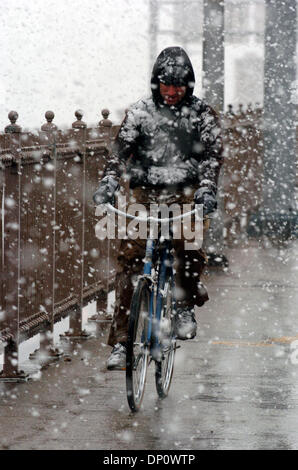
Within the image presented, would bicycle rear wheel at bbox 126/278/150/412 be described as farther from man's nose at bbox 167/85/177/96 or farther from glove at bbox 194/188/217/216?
man's nose at bbox 167/85/177/96

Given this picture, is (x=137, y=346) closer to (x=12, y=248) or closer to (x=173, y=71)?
(x=12, y=248)

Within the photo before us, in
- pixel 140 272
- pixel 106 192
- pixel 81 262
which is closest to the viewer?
pixel 106 192

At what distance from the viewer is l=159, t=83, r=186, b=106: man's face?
23.2 feet

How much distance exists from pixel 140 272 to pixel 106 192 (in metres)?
0.89

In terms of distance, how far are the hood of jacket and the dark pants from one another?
2.30ft

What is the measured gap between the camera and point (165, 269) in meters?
6.89

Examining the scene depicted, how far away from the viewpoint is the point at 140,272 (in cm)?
730

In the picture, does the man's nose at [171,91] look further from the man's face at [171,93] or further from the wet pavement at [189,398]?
the wet pavement at [189,398]

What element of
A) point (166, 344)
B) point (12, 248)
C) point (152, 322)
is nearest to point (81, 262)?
point (12, 248)

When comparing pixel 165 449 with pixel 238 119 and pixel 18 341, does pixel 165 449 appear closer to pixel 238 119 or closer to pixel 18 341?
pixel 18 341

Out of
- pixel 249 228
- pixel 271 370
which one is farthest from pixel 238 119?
pixel 271 370

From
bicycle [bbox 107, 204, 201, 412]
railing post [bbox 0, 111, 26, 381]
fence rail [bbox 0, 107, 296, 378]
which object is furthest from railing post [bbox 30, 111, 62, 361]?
bicycle [bbox 107, 204, 201, 412]

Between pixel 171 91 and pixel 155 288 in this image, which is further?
pixel 171 91

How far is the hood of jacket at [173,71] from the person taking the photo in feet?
23.1
